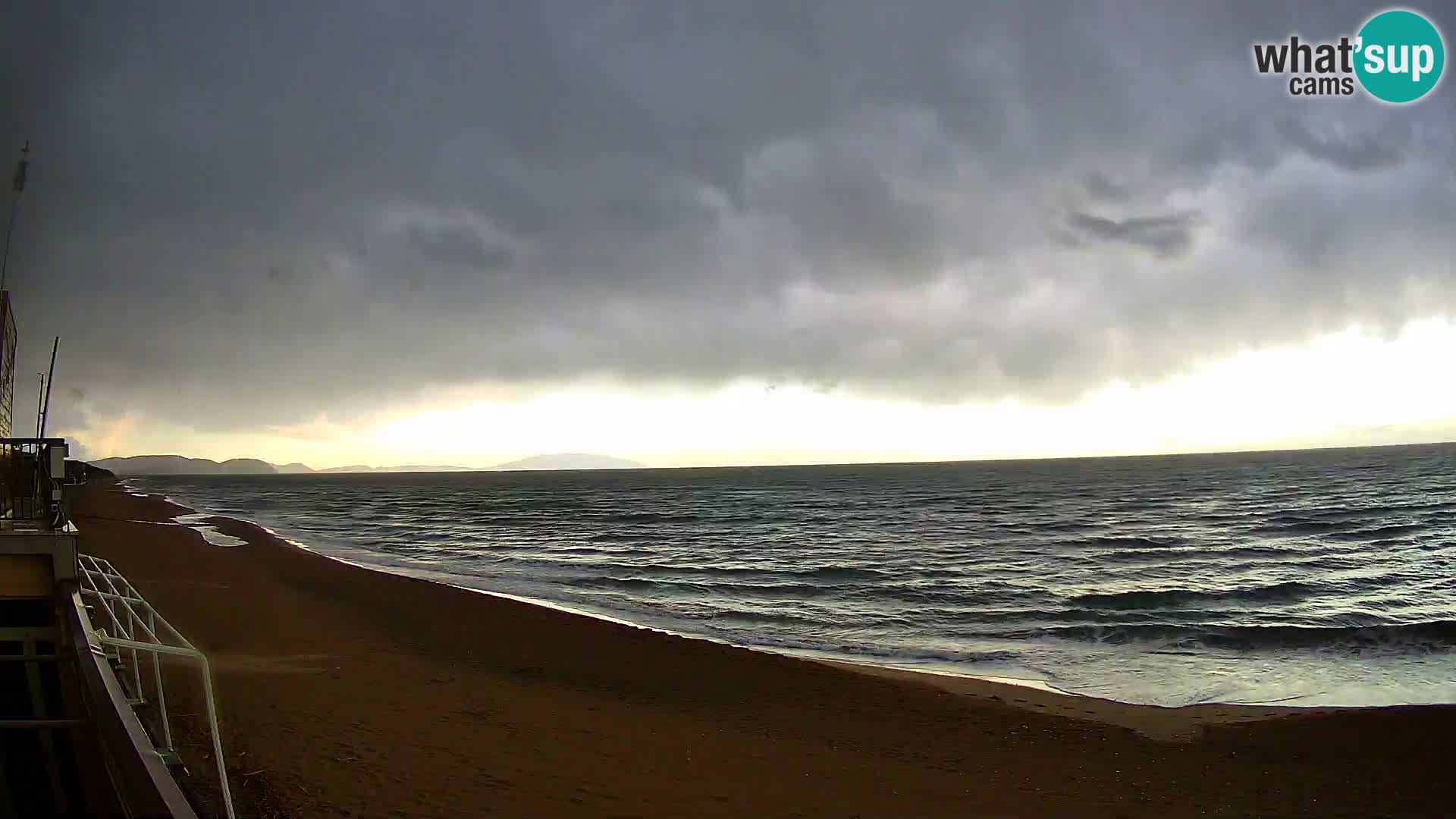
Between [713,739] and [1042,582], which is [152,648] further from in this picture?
[1042,582]

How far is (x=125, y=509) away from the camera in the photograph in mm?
53938

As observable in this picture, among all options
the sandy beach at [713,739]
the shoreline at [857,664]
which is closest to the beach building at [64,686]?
the sandy beach at [713,739]

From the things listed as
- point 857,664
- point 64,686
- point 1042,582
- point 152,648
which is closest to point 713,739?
point 857,664

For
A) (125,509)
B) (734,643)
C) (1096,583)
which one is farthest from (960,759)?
(125,509)

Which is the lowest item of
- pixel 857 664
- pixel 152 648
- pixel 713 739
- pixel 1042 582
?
pixel 1042 582

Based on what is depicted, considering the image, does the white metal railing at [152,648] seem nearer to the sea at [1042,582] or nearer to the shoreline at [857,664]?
the shoreline at [857,664]

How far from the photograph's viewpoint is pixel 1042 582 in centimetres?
2483

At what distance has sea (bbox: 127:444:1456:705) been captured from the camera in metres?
15.3

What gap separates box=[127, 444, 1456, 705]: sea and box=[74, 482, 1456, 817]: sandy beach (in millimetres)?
2239

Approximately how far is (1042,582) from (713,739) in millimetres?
18131

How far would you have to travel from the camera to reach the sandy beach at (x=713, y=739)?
771 cm

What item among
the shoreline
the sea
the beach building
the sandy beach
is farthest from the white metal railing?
the sea

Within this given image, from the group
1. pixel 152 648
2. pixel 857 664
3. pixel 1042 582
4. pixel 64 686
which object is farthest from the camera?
pixel 1042 582

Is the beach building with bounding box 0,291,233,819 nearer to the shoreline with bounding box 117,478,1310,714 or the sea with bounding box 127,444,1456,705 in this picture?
the shoreline with bounding box 117,478,1310,714
